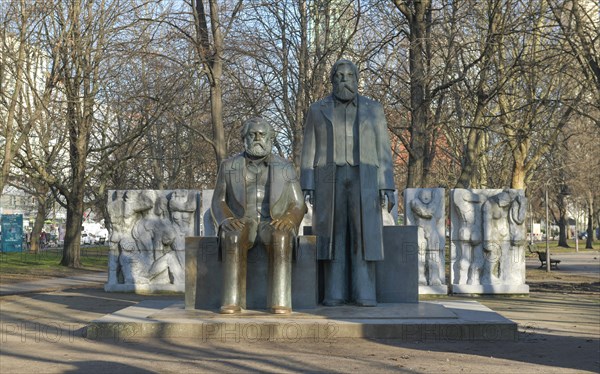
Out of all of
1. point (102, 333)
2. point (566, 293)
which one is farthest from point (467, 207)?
point (102, 333)

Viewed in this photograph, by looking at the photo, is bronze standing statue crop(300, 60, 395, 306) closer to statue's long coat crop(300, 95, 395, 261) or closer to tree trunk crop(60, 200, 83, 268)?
statue's long coat crop(300, 95, 395, 261)

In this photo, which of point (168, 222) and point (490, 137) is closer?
point (168, 222)

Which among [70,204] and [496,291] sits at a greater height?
[70,204]

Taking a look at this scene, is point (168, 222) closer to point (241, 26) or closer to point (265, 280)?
point (241, 26)

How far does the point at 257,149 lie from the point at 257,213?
827mm

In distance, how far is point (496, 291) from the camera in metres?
20.4

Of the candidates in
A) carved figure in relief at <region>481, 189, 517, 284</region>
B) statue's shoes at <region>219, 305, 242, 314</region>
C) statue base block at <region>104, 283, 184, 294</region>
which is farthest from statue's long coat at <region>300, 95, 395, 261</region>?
Result: statue base block at <region>104, 283, 184, 294</region>

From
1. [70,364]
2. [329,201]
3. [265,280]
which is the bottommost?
[70,364]

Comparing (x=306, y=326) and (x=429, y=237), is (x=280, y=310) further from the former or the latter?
(x=429, y=237)

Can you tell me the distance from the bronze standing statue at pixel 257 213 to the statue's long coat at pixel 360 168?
1.92 ft

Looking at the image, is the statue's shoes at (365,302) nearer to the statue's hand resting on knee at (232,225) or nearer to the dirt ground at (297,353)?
the dirt ground at (297,353)

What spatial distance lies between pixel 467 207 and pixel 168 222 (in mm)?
7195

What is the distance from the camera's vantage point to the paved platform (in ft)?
33.7

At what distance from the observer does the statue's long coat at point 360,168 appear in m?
11.8
